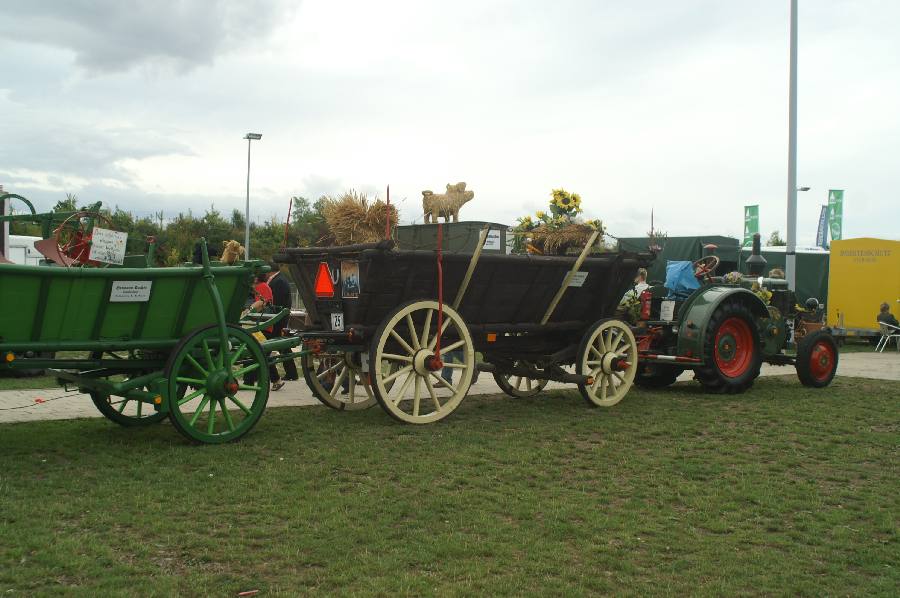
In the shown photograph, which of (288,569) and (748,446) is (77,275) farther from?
(748,446)

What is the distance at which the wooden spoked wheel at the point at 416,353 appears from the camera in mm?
7625

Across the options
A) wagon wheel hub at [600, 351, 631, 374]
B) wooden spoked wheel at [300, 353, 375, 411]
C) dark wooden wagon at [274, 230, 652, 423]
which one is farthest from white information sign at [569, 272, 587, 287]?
wooden spoked wheel at [300, 353, 375, 411]

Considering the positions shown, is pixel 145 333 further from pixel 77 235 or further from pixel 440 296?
pixel 440 296

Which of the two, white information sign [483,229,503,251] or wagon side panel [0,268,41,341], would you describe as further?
white information sign [483,229,503,251]

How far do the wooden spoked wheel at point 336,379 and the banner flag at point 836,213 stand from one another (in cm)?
3270

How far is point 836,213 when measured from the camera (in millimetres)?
36969

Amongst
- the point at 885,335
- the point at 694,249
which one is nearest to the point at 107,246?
the point at 885,335

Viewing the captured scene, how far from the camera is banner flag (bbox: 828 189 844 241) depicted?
121 ft

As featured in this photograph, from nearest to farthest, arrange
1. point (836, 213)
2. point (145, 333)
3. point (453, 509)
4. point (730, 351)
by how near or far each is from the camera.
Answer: point (453, 509) < point (145, 333) < point (730, 351) < point (836, 213)

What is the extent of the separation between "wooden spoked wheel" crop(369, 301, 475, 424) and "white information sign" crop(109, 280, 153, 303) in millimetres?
1969

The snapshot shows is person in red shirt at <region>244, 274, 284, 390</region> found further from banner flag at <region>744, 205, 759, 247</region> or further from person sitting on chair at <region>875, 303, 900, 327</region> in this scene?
banner flag at <region>744, 205, 759, 247</region>

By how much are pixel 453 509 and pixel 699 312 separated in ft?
20.0

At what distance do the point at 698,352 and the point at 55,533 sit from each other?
7676 millimetres

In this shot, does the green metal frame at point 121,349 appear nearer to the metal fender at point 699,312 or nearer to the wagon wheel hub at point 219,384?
the wagon wheel hub at point 219,384
